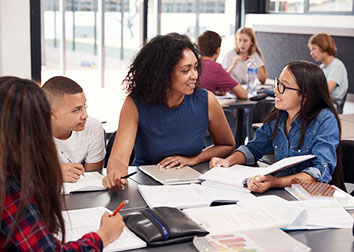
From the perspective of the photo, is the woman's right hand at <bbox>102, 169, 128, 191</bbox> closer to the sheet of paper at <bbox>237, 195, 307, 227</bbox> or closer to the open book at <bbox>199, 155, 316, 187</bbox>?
the open book at <bbox>199, 155, 316, 187</bbox>

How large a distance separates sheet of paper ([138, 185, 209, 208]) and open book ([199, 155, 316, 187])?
162 mm

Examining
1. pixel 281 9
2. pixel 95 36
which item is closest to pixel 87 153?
pixel 281 9

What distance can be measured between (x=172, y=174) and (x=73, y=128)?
492mm

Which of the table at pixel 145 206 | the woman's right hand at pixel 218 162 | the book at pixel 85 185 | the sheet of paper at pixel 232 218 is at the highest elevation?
the woman's right hand at pixel 218 162

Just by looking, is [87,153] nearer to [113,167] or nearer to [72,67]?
[113,167]

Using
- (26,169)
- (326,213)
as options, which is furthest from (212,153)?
(26,169)

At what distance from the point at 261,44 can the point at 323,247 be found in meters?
5.53

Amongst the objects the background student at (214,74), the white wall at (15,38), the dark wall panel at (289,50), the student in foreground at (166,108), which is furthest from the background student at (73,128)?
the dark wall panel at (289,50)

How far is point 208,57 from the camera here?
4.65 m

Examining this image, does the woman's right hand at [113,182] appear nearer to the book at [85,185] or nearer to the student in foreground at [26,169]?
the book at [85,185]

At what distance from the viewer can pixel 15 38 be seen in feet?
16.1

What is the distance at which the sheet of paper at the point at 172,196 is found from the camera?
1.85 meters

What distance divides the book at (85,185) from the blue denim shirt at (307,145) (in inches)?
30.3

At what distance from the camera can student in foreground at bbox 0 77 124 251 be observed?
1189mm
